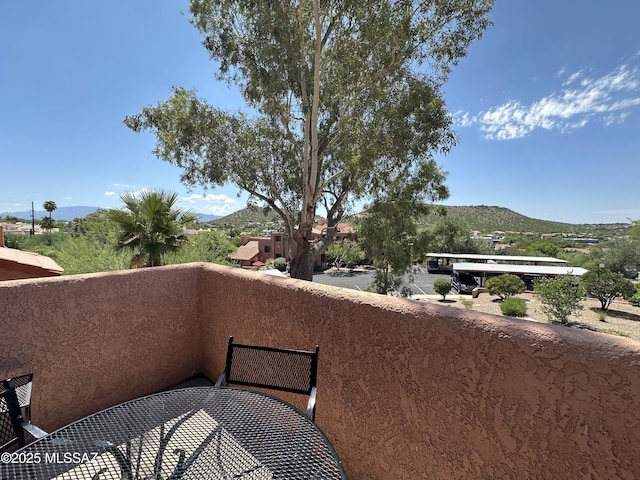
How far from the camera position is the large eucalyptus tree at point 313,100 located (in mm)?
8039

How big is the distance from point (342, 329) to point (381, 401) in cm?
47

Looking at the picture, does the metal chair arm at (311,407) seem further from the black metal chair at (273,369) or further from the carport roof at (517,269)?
the carport roof at (517,269)

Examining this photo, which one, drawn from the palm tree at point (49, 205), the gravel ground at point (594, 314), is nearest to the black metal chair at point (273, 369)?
the gravel ground at point (594, 314)

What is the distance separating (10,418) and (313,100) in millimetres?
8493

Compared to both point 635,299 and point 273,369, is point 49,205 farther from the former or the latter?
point 635,299

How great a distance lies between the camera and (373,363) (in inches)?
73.0

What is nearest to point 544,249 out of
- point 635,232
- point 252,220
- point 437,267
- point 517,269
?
point 635,232

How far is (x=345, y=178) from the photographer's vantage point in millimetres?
10812

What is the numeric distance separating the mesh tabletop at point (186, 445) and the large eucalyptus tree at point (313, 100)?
25.3ft

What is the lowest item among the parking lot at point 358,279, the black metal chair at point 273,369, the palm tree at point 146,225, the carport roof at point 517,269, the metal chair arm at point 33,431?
the parking lot at point 358,279

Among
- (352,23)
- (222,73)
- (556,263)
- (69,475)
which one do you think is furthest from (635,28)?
(69,475)

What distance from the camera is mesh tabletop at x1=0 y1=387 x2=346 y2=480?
4.09 ft

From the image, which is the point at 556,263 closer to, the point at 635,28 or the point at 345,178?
the point at 635,28

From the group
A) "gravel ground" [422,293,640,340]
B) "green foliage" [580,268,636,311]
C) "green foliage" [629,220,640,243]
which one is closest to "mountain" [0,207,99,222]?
"gravel ground" [422,293,640,340]
